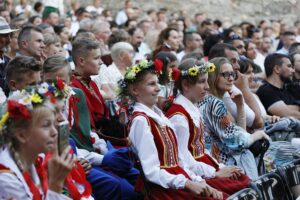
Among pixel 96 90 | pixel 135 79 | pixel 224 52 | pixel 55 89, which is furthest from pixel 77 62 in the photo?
pixel 224 52

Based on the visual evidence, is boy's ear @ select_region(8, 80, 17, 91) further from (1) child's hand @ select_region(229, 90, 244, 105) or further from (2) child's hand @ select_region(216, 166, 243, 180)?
(1) child's hand @ select_region(229, 90, 244, 105)

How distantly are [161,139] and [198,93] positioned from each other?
0.77 meters

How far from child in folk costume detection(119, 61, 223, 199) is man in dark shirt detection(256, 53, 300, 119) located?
10.5ft

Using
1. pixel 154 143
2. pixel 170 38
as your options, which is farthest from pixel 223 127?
pixel 170 38

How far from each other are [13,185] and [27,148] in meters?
0.22

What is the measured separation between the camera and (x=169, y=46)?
10422mm

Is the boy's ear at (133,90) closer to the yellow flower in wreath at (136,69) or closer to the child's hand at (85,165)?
the yellow flower in wreath at (136,69)

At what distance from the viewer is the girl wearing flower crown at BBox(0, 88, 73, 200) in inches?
157

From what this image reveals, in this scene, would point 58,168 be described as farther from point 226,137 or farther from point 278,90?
point 278,90

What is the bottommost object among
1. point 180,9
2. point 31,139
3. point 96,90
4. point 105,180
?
point 180,9

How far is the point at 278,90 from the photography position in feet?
28.9

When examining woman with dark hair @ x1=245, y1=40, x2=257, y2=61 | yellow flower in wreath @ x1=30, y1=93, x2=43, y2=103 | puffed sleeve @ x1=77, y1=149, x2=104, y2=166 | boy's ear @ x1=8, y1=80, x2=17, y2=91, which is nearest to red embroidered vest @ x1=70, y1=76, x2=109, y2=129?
puffed sleeve @ x1=77, y1=149, x2=104, y2=166

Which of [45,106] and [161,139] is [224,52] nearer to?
[161,139]

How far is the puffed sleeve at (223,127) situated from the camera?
6.41 m
